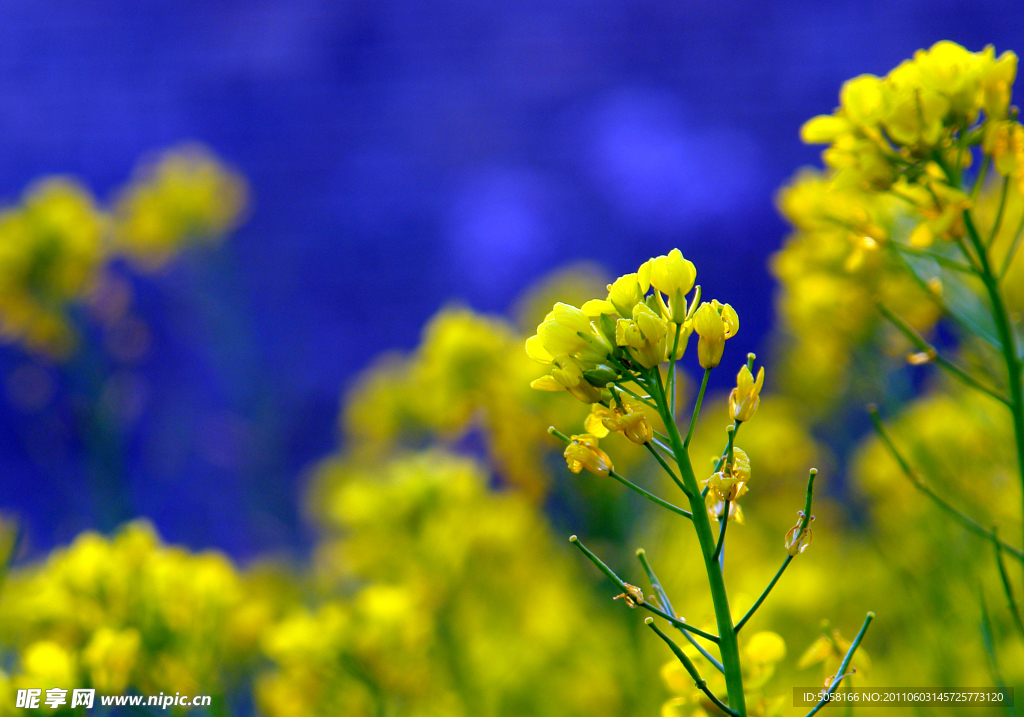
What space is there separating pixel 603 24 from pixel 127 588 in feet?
16.2

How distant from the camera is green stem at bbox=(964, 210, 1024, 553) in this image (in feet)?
2.70

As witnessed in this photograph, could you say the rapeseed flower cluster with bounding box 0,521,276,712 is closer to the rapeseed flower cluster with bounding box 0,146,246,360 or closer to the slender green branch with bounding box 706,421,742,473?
the slender green branch with bounding box 706,421,742,473

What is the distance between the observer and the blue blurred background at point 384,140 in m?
4.70

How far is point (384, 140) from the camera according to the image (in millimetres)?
5480

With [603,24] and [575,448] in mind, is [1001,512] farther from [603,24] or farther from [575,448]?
[603,24]

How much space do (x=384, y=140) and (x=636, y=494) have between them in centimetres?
422

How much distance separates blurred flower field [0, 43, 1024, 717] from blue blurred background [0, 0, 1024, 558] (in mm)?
2185

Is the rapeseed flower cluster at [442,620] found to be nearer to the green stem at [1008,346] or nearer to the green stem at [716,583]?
Result: the green stem at [716,583]

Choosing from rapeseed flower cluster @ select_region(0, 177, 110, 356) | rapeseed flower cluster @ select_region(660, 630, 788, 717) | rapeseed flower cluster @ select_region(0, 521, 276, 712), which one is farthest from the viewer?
rapeseed flower cluster @ select_region(0, 177, 110, 356)

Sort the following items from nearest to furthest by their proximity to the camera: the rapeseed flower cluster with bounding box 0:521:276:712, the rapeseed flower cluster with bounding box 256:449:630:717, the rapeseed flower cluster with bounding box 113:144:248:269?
the rapeseed flower cluster with bounding box 0:521:276:712 → the rapeseed flower cluster with bounding box 256:449:630:717 → the rapeseed flower cluster with bounding box 113:144:248:269

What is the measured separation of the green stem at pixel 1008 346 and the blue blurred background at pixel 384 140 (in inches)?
148

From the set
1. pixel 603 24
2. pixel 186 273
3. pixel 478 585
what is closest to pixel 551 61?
pixel 603 24

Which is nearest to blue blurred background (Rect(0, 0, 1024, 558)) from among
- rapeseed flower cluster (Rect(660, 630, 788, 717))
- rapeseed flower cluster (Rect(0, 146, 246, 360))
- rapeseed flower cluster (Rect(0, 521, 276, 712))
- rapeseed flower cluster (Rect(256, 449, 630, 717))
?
rapeseed flower cluster (Rect(0, 146, 246, 360))

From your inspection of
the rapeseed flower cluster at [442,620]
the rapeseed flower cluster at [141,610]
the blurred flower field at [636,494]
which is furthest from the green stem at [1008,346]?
the rapeseed flower cluster at [141,610]
